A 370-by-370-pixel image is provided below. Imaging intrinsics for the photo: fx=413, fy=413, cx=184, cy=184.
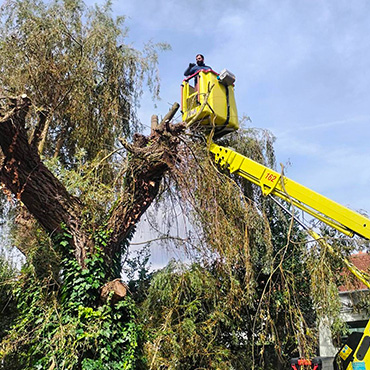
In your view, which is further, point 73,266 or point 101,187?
point 101,187

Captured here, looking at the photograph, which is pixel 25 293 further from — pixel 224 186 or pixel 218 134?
pixel 218 134

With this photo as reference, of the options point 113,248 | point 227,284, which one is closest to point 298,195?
point 227,284

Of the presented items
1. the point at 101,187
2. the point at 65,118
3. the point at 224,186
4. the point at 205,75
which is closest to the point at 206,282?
the point at 224,186

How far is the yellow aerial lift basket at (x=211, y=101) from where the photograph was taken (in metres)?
6.43

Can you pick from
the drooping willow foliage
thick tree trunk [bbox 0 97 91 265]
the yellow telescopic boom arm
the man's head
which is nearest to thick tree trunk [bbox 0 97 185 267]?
thick tree trunk [bbox 0 97 91 265]

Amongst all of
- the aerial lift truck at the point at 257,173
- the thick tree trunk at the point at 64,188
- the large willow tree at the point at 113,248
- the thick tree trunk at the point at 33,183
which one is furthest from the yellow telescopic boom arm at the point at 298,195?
the thick tree trunk at the point at 33,183

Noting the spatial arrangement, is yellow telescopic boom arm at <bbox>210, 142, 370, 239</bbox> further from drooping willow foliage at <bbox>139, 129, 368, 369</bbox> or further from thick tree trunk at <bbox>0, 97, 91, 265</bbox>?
thick tree trunk at <bbox>0, 97, 91, 265</bbox>

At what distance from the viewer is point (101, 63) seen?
8.74 meters

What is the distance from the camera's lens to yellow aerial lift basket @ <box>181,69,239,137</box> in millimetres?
6430

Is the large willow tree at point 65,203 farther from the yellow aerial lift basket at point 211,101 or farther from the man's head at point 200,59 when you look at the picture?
the man's head at point 200,59

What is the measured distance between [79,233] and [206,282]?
237 centimetres

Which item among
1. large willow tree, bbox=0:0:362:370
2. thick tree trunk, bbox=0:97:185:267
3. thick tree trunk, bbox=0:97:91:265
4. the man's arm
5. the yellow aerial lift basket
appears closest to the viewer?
thick tree trunk, bbox=0:97:91:265

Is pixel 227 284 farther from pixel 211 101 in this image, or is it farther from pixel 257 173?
pixel 211 101

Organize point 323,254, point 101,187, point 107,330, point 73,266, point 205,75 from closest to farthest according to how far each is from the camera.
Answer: point 323,254 < point 107,330 < point 73,266 < point 101,187 < point 205,75
